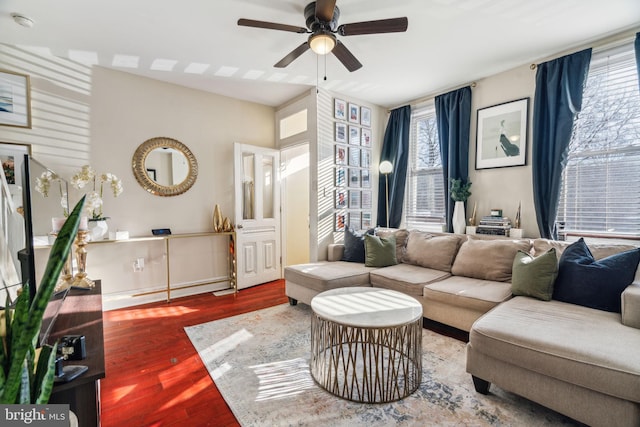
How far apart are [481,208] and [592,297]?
5.26 feet

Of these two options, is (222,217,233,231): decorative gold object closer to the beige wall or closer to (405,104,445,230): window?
(405,104,445,230): window

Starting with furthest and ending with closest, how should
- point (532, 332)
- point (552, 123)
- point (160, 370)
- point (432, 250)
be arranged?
1. point (432, 250)
2. point (552, 123)
3. point (160, 370)
4. point (532, 332)

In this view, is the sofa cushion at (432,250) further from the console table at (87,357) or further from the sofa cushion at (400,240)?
the console table at (87,357)

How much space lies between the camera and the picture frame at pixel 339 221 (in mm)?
3918

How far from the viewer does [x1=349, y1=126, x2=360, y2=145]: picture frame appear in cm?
407

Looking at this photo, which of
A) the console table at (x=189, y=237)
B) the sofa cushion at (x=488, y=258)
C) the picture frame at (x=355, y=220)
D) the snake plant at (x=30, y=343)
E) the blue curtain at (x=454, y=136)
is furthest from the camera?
the picture frame at (x=355, y=220)

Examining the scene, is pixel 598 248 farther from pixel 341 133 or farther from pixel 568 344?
pixel 341 133

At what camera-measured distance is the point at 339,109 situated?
392cm

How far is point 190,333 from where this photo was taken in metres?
2.61

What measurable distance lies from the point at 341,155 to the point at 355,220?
3.17 ft

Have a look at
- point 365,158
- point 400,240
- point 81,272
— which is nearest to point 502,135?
point 400,240

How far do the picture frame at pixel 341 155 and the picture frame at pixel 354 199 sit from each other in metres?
0.45

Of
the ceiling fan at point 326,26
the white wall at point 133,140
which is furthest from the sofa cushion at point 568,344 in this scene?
the white wall at point 133,140

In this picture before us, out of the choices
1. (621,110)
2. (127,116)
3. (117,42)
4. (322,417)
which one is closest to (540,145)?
(621,110)
